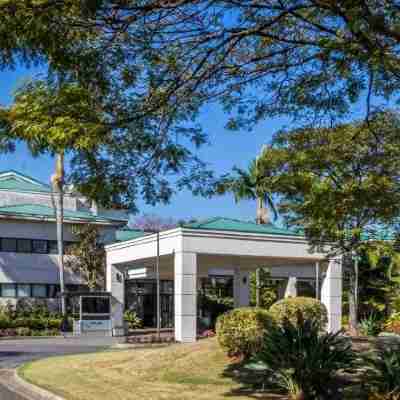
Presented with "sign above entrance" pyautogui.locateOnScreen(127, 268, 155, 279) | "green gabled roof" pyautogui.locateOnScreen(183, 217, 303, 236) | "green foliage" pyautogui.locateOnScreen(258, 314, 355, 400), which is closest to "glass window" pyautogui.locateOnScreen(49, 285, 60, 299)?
"sign above entrance" pyautogui.locateOnScreen(127, 268, 155, 279)

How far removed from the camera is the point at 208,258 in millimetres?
35094

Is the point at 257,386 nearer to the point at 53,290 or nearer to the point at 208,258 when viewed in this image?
the point at 208,258

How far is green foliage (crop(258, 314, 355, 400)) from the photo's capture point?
1227 cm

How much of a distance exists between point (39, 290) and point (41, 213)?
16.2ft

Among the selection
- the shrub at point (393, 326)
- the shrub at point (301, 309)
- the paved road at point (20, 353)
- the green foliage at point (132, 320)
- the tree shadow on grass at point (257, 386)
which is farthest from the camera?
the green foliage at point (132, 320)

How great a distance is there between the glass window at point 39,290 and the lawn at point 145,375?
23322mm

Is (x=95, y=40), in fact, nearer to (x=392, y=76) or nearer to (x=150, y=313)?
(x=392, y=76)

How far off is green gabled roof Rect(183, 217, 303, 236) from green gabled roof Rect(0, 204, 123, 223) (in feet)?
40.9

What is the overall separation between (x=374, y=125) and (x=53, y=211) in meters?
32.7

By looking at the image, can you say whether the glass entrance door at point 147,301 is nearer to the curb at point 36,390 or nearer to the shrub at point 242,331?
the shrub at point 242,331

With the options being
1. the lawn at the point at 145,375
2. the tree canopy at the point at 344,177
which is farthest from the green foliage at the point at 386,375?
the tree canopy at the point at 344,177

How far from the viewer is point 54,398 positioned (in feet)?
42.8

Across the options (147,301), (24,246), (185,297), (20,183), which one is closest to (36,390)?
(185,297)

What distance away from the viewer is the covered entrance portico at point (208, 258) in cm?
3117
